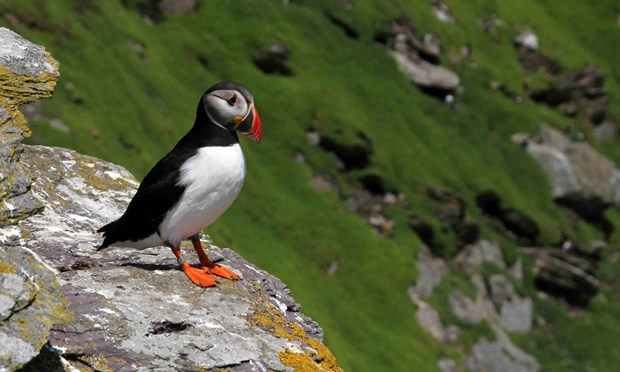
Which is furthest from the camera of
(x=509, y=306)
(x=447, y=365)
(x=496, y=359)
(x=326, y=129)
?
(x=326, y=129)

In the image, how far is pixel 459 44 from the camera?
11144cm

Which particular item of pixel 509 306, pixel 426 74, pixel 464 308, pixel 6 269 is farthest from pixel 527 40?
pixel 6 269

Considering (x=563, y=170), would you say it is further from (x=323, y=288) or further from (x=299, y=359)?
(x=299, y=359)

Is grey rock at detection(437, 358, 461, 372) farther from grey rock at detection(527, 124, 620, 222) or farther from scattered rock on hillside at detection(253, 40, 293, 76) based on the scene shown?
grey rock at detection(527, 124, 620, 222)

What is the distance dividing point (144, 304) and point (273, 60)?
7355 centimetres

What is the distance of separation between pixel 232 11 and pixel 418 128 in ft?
70.2

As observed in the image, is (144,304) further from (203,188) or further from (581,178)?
(581,178)

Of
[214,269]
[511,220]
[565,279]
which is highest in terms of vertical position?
[214,269]

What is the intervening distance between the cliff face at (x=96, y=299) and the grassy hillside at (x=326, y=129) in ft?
116

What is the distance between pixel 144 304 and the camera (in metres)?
12.5

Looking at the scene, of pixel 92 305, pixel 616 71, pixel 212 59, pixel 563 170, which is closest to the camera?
pixel 92 305

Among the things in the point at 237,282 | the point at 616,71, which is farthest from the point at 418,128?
the point at 237,282

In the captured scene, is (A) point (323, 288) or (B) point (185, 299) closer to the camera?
(B) point (185, 299)

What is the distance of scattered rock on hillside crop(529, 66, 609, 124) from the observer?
118 metres
